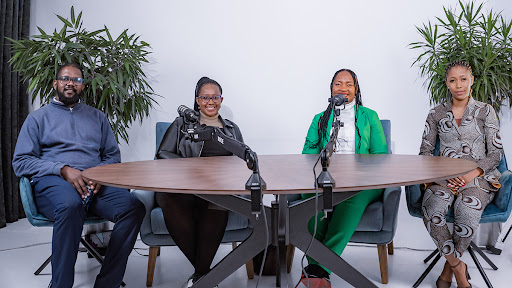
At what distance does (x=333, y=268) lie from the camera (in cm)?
179

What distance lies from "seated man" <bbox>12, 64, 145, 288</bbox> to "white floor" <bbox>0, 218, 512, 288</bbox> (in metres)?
0.43

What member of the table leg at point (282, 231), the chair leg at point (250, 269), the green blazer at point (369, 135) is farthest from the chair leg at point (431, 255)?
the table leg at point (282, 231)

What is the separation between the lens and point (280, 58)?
142 inches

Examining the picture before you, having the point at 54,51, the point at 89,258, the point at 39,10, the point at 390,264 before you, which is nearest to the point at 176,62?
the point at 54,51

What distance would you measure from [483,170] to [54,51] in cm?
272

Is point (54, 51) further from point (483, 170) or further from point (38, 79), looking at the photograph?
point (483, 170)

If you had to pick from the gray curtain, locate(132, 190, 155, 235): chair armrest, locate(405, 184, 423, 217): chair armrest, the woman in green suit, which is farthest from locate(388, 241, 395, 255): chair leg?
the gray curtain

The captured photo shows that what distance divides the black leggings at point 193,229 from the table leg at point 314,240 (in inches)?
20.4

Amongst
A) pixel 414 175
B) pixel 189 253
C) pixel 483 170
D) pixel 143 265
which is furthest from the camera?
pixel 143 265

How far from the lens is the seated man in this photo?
6.54 ft

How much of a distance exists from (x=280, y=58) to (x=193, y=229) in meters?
1.92

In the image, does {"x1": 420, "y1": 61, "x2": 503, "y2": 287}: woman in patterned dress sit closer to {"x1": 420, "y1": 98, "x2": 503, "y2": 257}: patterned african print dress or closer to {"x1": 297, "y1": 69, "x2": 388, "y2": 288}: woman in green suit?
{"x1": 420, "y1": 98, "x2": 503, "y2": 257}: patterned african print dress

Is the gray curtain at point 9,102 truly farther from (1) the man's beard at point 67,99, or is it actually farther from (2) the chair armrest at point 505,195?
(2) the chair armrest at point 505,195

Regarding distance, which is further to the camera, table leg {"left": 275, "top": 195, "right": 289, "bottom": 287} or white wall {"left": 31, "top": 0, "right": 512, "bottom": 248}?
white wall {"left": 31, "top": 0, "right": 512, "bottom": 248}
